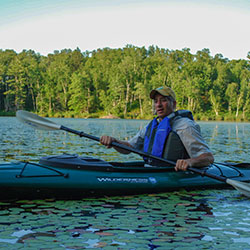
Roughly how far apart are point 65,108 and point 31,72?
8155 millimetres

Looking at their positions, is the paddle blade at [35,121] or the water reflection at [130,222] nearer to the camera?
the water reflection at [130,222]

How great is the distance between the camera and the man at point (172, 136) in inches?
198

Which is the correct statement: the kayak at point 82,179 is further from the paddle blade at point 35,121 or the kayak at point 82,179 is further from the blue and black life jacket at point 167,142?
the paddle blade at point 35,121

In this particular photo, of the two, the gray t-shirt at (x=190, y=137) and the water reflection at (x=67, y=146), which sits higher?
the gray t-shirt at (x=190, y=137)

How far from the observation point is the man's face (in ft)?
17.3

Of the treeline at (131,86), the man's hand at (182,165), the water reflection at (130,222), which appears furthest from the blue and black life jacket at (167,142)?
the treeline at (131,86)

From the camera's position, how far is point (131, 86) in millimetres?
62688

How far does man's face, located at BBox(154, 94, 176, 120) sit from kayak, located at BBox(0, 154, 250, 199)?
74 centimetres

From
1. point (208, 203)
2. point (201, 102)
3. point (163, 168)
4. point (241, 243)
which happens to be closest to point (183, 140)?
point (163, 168)

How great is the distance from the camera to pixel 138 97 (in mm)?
61562

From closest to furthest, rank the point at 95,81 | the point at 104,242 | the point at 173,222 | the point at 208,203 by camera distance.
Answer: the point at 104,242
the point at 173,222
the point at 208,203
the point at 95,81

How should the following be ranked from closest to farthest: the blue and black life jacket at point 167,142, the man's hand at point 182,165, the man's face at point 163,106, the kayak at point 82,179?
the kayak at point 82,179, the man's hand at point 182,165, the blue and black life jacket at point 167,142, the man's face at point 163,106

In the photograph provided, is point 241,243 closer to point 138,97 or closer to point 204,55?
point 138,97

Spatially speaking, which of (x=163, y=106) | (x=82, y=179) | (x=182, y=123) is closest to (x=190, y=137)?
(x=182, y=123)
